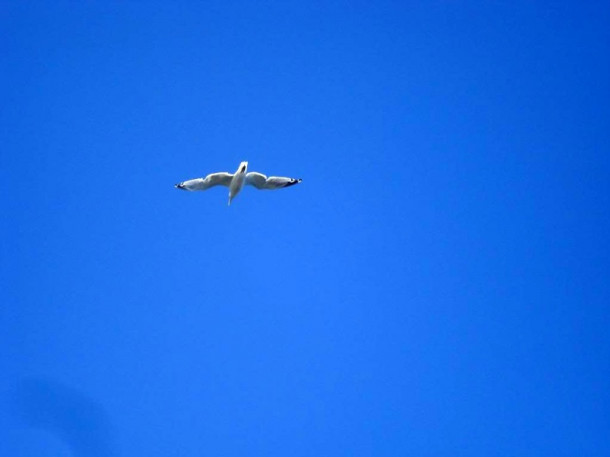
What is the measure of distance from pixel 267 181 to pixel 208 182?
180cm

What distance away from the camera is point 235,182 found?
2192 centimetres

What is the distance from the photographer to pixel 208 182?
22.2m

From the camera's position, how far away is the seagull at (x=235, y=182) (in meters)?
22.0

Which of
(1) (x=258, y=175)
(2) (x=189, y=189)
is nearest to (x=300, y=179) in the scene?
(1) (x=258, y=175)

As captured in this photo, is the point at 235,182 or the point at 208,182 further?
the point at 208,182

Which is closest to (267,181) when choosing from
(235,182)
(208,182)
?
(235,182)

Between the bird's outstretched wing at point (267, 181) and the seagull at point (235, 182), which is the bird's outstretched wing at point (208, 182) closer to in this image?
the seagull at point (235, 182)

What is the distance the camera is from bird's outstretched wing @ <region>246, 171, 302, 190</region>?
22047mm

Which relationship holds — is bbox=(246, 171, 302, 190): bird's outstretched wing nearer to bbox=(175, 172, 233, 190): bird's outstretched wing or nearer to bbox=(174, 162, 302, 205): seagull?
bbox=(174, 162, 302, 205): seagull

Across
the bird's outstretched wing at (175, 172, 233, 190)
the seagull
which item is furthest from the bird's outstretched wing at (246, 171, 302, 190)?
the bird's outstretched wing at (175, 172, 233, 190)

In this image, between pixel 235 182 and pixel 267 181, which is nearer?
pixel 235 182

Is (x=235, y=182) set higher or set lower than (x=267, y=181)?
lower

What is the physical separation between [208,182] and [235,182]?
2.98ft

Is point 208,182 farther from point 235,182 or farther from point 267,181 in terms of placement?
point 267,181
